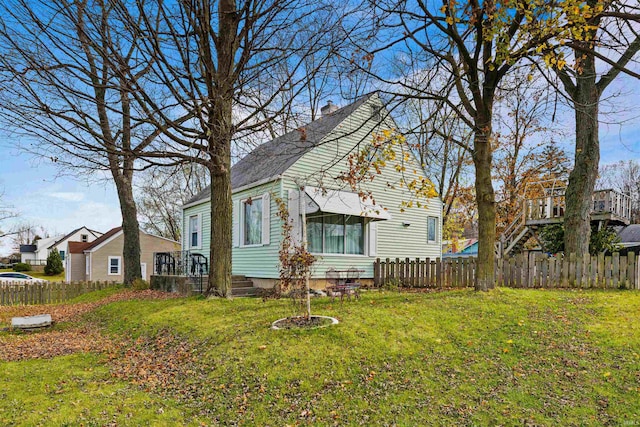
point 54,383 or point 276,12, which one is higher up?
point 276,12

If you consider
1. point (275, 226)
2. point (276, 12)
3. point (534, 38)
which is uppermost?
point (276, 12)

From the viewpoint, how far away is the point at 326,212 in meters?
13.3

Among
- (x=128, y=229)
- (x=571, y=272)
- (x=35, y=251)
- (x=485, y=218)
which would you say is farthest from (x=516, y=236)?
(x=35, y=251)

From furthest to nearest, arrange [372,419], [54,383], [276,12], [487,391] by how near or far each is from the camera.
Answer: [276,12] < [54,383] < [487,391] < [372,419]

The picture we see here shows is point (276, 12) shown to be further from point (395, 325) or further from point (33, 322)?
point (33, 322)

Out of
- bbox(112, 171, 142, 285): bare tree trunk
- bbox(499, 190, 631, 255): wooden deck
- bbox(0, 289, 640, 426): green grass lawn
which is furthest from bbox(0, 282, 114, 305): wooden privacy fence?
Answer: bbox(499, 190, 631, 255): wooden deck

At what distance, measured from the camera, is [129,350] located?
23.8ft

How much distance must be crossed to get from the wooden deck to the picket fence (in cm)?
556

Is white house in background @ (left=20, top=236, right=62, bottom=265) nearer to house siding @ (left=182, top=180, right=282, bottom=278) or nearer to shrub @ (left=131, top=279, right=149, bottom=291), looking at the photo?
shrub @ (left=131, top=279, right=149, bottom=291)

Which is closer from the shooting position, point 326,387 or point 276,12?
point 326,387

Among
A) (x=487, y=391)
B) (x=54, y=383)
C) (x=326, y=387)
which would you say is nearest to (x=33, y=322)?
(x=54, y=383)

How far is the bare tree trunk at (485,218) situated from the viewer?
888 cm

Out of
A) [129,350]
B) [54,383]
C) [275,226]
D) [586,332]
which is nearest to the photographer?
[54,383]

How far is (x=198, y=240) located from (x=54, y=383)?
1263 cm
